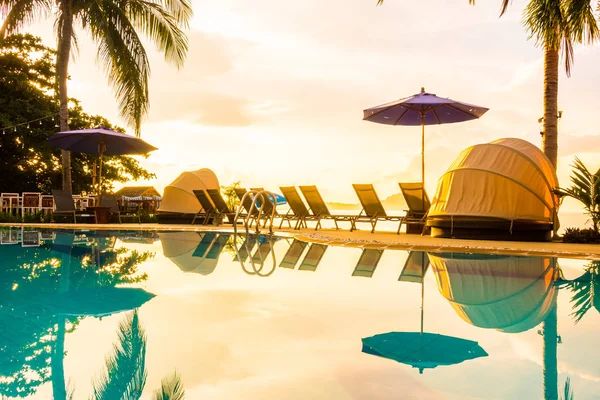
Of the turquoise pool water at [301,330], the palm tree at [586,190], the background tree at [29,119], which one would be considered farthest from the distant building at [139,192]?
the turquoise pool water at [301,330]

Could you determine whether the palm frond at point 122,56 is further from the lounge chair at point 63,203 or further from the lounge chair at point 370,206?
the lounge chair at point 370,206

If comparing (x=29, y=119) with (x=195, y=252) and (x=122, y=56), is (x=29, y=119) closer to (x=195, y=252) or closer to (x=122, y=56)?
(x=122, y=56)

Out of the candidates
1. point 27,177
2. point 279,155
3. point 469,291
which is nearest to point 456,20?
point 279,155

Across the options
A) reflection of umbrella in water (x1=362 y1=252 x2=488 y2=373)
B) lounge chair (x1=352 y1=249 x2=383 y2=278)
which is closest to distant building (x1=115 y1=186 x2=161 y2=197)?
lounge chair (x1=352 y1=249 x2=383 y2=278)

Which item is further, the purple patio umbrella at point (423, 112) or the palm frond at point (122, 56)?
the palm frond at point (122, 56)

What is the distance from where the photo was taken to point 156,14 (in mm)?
17047

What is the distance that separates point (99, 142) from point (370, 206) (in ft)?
26.9

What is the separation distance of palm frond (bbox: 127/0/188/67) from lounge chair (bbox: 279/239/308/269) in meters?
9.57

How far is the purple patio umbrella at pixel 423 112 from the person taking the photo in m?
Result: 11.9

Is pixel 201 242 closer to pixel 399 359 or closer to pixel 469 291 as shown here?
pixel 469 291

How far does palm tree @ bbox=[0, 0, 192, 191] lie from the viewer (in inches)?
640

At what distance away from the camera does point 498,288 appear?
16.2 ft

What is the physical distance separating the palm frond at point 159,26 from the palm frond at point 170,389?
15.9 m

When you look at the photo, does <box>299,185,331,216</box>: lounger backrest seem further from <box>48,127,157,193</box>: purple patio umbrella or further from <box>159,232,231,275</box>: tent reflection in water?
<box>48,127,157,193</box>: purple patio umbrella
